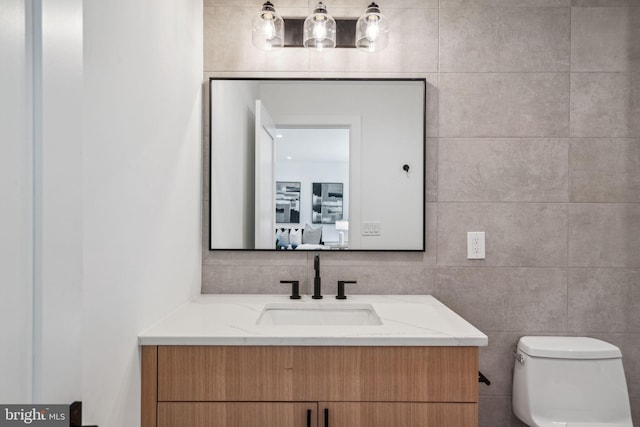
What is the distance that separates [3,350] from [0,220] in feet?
0.54

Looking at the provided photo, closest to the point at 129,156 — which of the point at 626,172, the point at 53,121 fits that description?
the point at 53,121

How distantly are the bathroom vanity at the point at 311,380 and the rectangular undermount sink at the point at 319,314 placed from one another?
0.42 metres

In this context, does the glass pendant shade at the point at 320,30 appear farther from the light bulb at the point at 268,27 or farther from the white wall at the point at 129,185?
the white wall at the point at 129,185

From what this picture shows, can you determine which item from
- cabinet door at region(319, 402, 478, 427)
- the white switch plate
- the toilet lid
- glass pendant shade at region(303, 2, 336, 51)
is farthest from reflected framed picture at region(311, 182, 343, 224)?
the toilet lid

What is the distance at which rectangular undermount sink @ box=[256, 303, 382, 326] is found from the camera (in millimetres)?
1586

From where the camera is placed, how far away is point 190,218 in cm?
161

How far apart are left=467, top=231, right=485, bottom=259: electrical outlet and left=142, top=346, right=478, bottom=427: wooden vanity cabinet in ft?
2.17

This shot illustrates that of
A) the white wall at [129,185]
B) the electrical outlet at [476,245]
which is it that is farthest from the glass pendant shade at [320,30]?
the electrical outlet at [476,245]

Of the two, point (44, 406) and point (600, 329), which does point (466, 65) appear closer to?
point (600, 329)

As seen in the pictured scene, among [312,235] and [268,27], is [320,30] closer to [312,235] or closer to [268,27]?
[268,27]

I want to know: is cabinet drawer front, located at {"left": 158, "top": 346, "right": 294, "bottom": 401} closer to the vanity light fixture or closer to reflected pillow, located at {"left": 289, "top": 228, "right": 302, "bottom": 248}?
reflected pillow, located at {"left": 289, "top": 228, "right": 302, "bottom": 248}

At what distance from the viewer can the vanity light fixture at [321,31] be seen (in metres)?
1.64

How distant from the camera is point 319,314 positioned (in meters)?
1.60

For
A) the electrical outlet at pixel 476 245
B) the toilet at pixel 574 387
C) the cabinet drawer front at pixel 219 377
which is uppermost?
the electrical outlet at pixel 476 245
